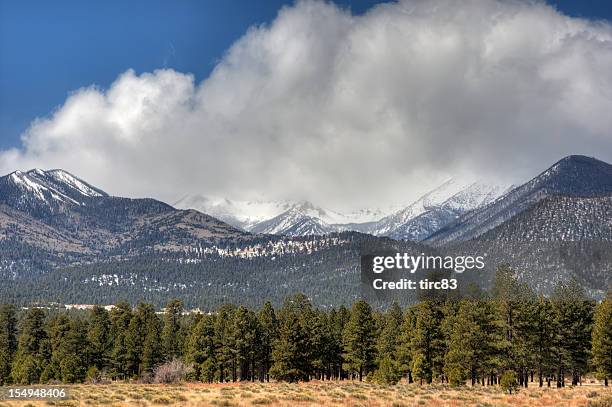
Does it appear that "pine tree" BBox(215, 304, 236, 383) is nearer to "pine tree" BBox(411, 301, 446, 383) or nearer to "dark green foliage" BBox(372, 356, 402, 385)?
"dark green foliage" BBox(372, 356, 402, 385)

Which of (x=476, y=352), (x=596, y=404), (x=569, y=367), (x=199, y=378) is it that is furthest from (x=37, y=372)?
(x=596, y=404)

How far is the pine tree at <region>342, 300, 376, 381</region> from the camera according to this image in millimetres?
97812

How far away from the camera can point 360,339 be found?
99.0 m

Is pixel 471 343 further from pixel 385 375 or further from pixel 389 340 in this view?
pixel 389 340

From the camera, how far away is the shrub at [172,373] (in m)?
92.2

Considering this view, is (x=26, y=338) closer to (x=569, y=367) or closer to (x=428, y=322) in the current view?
(x=428, y=322)

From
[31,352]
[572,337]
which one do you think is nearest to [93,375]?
[31,352]

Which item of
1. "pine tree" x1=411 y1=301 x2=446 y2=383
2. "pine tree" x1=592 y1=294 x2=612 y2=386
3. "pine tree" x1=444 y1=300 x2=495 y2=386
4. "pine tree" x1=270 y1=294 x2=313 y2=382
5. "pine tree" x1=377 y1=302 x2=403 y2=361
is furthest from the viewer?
"pine tree" x1=377 y1=302 x2=403 y2=361

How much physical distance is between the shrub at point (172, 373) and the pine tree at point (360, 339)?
24652 mm

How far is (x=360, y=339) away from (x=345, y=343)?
3.97 metres

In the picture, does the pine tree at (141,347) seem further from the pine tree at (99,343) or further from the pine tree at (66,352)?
the pine tree at (66,352)

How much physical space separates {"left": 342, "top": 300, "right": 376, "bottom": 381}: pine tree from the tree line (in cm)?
17

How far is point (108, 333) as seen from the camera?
113875mm

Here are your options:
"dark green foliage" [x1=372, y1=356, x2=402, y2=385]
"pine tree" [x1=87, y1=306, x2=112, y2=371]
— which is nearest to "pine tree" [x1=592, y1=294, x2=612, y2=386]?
"dark green foliage" [x1=372, y1=356, x2=402, y2=385]
